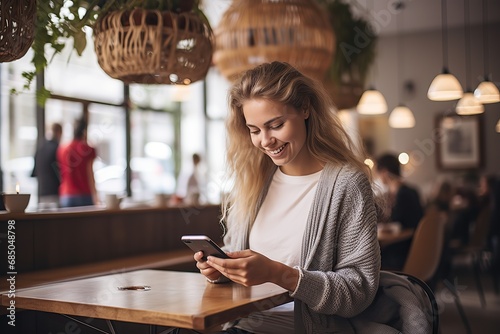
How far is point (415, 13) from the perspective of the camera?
30.9 ft

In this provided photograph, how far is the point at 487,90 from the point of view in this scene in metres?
6.68

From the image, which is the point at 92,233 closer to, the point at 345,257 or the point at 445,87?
the point at 345,257

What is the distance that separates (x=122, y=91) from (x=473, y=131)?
565 cm

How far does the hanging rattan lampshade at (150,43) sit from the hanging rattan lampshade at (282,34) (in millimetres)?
1297

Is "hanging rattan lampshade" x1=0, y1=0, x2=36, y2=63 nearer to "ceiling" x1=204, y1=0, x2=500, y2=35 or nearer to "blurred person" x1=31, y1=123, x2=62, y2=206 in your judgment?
"blurred person" x1=31, y1=123, x2=62, y2=206

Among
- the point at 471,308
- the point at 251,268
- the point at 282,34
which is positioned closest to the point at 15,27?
the point at 251,268

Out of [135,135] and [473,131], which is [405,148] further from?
[135,135]

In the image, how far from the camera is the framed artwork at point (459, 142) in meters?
10.2

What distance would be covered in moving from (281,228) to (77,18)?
1.20m

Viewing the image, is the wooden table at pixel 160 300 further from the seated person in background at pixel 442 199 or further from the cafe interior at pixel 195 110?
the seated person in background at pixel 442 199

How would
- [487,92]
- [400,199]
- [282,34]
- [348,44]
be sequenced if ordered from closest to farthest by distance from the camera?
[282,34]
[400,199]
[348,44]
[487,92]

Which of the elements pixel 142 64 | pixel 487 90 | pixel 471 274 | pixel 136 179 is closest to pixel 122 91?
pixel 136 179

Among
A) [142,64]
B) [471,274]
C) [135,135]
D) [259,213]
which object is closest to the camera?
[259,213]

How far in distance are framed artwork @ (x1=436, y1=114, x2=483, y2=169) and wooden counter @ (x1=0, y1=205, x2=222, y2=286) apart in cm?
676
